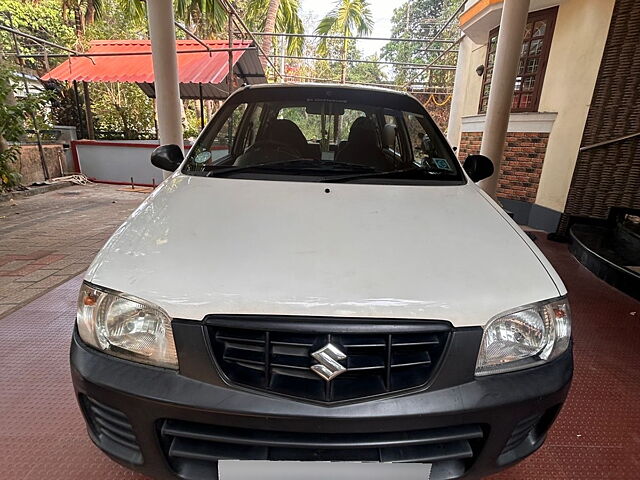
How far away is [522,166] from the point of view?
19.4 ft

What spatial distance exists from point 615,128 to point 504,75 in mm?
1415

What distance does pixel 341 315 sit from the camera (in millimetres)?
1036

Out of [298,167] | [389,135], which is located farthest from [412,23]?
[298,167]

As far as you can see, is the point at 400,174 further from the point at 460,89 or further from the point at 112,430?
the point at 460,89

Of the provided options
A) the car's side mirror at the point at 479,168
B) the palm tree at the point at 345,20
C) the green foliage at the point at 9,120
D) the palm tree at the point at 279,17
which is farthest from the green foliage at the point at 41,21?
the car's side mirror at the point at 479,168

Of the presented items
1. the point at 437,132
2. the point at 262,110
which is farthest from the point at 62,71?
the point at 437,132

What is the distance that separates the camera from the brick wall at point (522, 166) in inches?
223

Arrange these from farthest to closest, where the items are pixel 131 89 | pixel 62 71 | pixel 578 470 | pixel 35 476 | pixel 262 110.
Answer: pixel 131 89 < pixel 62 71 < pixel 262 110 < pixel 578 470 < pixel 35 476

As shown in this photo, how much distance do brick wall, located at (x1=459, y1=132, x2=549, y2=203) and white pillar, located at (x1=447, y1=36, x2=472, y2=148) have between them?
2.88 meters

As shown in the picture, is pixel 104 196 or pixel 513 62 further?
pixel 104 196

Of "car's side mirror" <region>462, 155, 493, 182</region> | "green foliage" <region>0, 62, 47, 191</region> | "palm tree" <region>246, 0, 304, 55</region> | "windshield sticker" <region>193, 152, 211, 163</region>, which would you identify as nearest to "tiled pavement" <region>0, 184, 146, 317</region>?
"green foliage" <region>0, 62, 47, 191</region>

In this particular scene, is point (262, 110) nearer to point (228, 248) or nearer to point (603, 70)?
point (228, 248)

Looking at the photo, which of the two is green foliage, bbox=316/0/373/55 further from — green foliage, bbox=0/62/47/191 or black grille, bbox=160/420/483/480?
black grille, bbox=160/420/483/480

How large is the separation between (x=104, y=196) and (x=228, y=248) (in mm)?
7084
